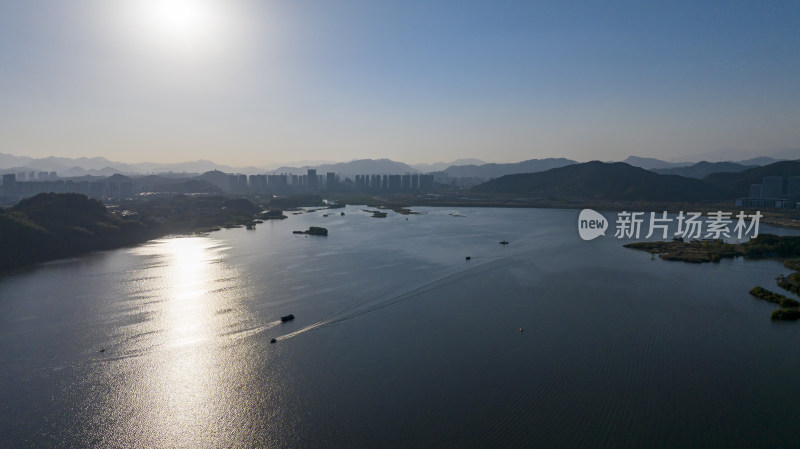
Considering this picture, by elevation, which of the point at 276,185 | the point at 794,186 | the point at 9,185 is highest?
the point at 794,186

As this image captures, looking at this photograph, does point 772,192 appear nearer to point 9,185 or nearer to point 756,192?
point 756,192

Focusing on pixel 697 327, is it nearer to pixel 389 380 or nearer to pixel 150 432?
pixel 389 380

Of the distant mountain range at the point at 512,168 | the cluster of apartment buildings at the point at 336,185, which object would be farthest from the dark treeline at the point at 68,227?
the distant mountain range at the point at 512,168

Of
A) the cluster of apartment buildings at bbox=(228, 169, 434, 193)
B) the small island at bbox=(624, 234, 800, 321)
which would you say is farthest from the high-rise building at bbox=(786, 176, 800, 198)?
the cluster of apartment buildings at bbox=(228, 169, 434, 193)

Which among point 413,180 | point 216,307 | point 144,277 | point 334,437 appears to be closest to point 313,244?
point 144,277

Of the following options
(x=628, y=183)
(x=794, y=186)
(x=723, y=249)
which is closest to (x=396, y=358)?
(x=723, y=249)

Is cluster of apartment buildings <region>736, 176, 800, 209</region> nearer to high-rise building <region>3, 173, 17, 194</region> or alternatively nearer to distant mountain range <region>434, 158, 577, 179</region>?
high-rise building <region>3, 173, 17, 194</region>
